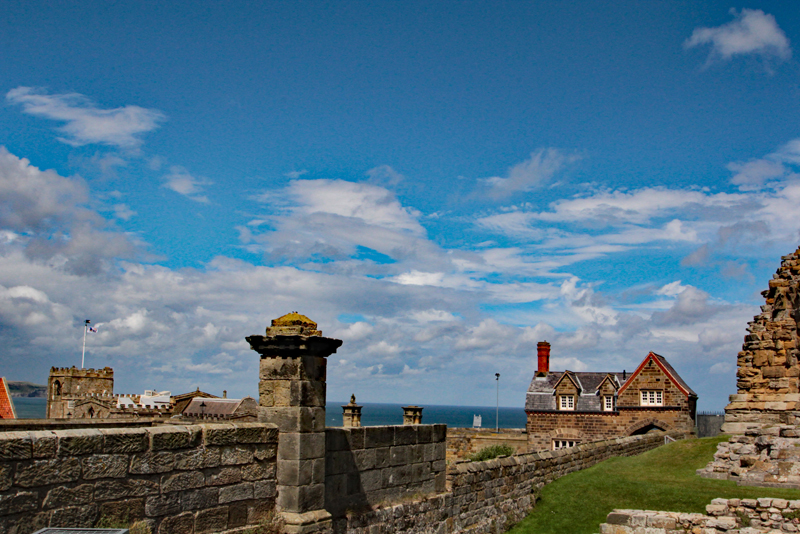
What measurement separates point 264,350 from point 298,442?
1.25 m

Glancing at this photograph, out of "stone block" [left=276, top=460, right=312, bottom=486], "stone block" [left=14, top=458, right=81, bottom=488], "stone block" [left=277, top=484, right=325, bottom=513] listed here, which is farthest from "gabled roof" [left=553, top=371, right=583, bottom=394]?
"stone block" [left=14, top=458, right=81, bottom=488]

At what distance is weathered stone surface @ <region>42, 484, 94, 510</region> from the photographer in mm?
5980

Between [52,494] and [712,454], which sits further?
[712,454]

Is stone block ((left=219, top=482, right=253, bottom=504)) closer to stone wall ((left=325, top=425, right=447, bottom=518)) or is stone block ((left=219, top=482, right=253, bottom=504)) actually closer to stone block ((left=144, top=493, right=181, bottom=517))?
stone block ((left=144, top=493, right=181, bottom=517))

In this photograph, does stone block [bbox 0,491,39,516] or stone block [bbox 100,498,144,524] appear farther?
Result: stone block [bbox 100,498,144,524]

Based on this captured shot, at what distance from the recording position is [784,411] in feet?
61.3

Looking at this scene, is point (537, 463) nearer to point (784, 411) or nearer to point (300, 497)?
point (784, 411)

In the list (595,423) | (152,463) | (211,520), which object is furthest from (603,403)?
(152,463)

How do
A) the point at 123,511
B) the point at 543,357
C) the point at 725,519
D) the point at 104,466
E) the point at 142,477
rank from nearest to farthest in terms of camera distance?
the point at 104,466, the point at 123,511, the point at 142,477, the point at 725,519, the point at 543,357

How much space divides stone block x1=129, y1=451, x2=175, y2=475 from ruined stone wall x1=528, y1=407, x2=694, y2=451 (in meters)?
41.5

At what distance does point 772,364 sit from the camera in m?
19.3

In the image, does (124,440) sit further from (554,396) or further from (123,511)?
(554,396)

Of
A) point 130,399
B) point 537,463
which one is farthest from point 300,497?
point 130,399

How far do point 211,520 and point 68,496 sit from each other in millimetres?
1801
